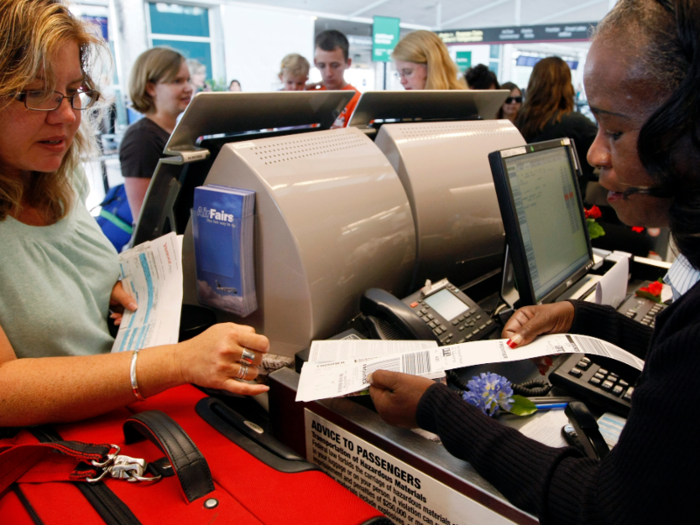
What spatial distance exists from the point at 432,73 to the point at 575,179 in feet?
4.60

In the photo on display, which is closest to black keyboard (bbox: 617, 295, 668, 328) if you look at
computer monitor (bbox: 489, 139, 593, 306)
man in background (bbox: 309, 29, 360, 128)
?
computer monitor (bbox: 489, 139, 593, 306)

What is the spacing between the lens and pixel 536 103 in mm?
3295

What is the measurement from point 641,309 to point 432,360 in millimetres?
895

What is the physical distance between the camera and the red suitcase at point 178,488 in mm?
690

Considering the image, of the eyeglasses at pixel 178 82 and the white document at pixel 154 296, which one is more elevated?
the eyeglasses at pixel 178 82

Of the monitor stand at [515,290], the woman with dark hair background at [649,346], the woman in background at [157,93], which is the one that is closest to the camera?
the woman with dark hair background at [649,346]

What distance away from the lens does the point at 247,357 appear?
931 millimetres

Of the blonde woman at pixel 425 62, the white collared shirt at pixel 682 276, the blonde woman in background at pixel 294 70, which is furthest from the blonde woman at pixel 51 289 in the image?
the blonde woman in background at pixel 294 70

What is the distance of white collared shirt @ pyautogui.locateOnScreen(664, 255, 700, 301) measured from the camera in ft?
2.50

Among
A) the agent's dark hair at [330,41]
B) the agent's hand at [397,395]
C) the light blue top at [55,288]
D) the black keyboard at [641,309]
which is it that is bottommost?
the black keyboard at [641,309]

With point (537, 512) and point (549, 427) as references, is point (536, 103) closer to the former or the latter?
point (549, 427)

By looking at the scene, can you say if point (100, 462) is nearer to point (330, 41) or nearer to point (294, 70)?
point (330, 41)

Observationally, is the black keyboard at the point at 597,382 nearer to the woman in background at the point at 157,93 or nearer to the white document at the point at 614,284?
the white document at the point at 614,284

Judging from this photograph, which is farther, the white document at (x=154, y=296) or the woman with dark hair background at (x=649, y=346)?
the white document at (x=154, y=296)
